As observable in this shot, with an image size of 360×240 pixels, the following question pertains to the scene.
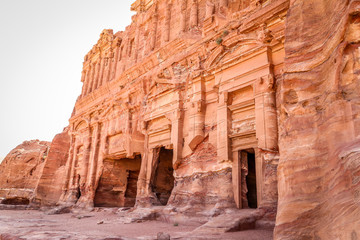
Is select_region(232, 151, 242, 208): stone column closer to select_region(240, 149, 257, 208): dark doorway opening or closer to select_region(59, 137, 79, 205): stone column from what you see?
select_region(240, 149, 257, 208): dark doorway opening

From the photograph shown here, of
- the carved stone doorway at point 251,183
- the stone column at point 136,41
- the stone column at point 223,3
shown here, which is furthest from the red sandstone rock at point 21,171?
the stone column at point 223,3

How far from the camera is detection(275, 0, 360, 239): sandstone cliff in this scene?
9.78 ft

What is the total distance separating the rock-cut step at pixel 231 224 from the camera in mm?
5736

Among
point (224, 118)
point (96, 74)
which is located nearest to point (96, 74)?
point (96, 74)

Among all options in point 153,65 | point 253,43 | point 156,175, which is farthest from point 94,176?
point 253,43

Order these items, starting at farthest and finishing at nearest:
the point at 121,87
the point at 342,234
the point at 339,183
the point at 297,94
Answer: the point at 121,87 → the point at 297,94 → the point at 339,183 → the point at 342,234

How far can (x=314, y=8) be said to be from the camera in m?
4.37

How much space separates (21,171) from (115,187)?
437 inches

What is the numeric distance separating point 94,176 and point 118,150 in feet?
7.82

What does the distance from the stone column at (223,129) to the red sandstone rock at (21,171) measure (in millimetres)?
16657

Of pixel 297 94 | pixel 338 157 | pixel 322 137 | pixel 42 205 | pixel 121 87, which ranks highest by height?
pixel 121 87

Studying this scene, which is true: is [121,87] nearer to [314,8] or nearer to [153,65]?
[153,65]

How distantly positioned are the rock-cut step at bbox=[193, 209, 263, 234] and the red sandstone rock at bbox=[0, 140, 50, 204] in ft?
58.7

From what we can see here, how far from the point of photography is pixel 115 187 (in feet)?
48.8
